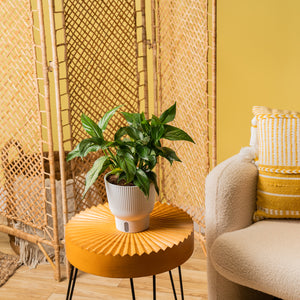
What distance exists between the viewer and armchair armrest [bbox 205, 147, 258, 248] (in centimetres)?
180

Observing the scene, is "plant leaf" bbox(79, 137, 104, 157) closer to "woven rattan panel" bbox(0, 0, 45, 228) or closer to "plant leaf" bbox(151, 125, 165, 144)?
"plant leaf" bbox(151, 125, 165, 144)

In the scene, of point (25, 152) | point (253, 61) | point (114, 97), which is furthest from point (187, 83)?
point (25, 152)

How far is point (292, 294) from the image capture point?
1.53 meters

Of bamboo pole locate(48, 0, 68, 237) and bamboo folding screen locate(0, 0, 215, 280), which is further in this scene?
bamboo folding screen locate(0, 0, 215, 280)

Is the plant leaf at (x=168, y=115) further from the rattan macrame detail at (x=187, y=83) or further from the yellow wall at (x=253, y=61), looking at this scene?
the yellow wall at (x=253, y=61)

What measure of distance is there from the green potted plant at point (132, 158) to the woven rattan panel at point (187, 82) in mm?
915

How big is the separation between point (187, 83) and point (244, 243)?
3.63 ft

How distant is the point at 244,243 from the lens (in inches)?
66.3

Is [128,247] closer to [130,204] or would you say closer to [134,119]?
[130,204]

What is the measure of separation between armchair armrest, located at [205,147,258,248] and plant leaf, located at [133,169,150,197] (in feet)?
1.33

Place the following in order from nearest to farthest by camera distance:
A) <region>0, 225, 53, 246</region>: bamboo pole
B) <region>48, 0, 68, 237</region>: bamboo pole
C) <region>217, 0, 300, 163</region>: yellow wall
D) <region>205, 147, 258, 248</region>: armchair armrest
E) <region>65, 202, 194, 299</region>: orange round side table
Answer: <region>65, 202, 194, 299</region>: orange round side table → <region>205, 147, 258, 248</region>: armchair armrest → <region>48, 0, 68, 237</region>: bamboo pole → <region>0, 225, 53, 246</region>: bamboo pole → <region>217, 0, 300, 163</region>: yellow wall

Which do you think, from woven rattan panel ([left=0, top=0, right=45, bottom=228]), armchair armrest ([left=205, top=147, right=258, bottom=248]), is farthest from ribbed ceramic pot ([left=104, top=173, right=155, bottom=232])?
woven rattan panel ([left=0, top=0, right=45, bottom=228])

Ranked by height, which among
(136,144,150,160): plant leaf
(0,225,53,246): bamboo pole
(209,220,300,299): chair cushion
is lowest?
(0,225,53,246): bamboo pole

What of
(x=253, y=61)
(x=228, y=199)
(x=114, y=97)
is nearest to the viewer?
(x=228, y=199)
